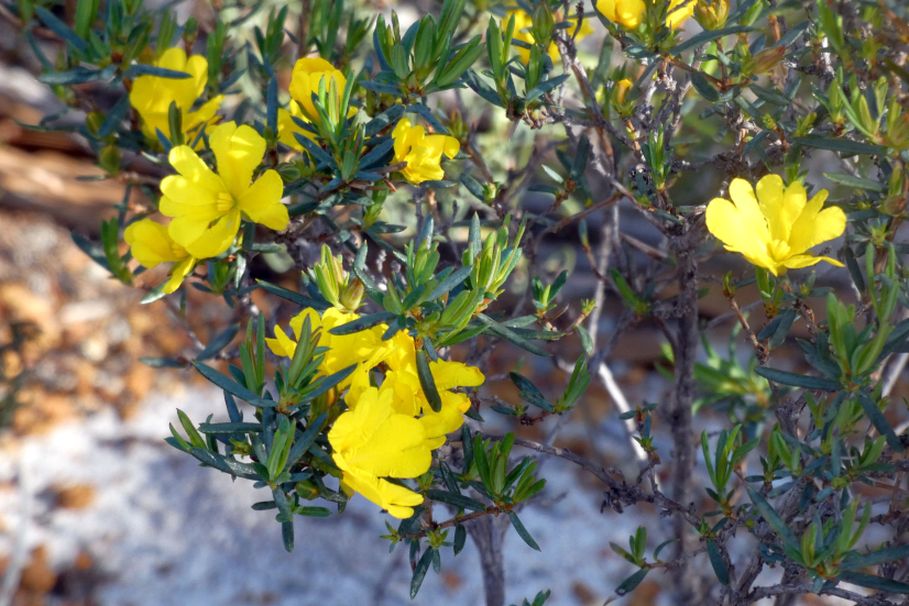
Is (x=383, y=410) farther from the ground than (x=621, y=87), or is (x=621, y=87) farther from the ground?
(x=621, y=87)

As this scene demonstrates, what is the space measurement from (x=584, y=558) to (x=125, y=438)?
136 cm

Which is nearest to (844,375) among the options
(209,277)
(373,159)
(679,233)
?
(679,233)

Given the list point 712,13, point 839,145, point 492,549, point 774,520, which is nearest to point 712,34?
point 712,13

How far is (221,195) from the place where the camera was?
970 millimetres

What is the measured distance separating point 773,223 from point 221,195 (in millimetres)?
583

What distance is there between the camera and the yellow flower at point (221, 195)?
0.94 meters

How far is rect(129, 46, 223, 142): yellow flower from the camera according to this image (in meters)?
1.21

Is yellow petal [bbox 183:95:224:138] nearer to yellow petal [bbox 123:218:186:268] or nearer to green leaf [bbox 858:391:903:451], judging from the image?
yellow petal [bbox 123:218:186:268]

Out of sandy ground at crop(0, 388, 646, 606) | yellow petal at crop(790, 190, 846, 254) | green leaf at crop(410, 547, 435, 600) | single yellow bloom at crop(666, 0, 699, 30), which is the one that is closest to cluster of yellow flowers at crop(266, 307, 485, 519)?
green leaf at crop(410, 547, 435, 600)

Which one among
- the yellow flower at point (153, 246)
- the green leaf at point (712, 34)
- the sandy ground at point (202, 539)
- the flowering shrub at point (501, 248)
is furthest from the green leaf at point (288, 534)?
the sandy ground at point (202, 539)

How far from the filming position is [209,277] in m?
1.16

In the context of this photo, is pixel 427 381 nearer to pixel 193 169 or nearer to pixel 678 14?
pixel 193 169

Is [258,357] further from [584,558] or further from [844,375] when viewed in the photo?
[584,558]

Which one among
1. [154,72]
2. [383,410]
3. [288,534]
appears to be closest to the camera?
[383,410]
